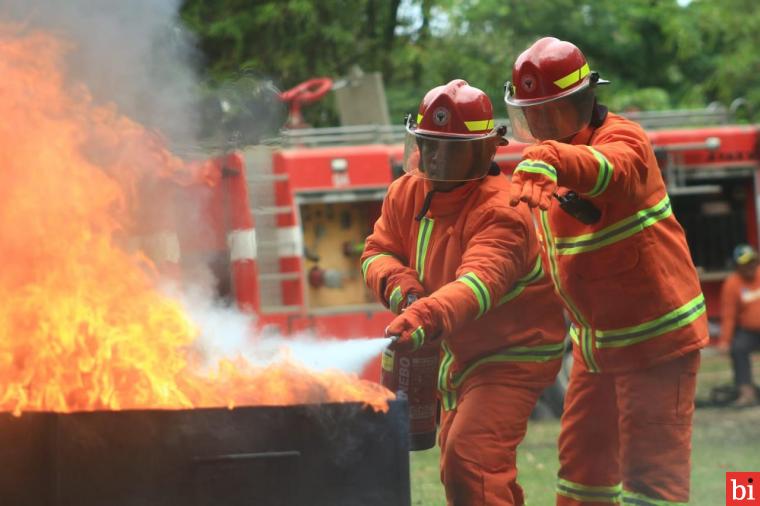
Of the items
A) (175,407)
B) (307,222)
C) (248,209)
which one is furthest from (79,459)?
(307,222)

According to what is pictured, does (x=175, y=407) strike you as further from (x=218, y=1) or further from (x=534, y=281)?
(x=218, y=1)

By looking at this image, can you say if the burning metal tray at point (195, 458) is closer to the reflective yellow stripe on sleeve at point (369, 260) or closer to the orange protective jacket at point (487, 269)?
the orange protective jacket at point (487, 269)

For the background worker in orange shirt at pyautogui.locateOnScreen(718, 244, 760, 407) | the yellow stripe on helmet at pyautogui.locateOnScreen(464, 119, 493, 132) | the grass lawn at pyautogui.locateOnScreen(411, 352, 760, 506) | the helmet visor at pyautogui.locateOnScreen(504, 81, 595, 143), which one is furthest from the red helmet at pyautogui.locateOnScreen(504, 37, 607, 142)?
the background worker in orange shirt at pyautogui.locateOnScreen(718, 244, 760, 407)

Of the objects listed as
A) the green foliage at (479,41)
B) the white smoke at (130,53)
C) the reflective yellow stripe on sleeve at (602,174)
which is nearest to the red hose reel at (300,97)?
the green foliage at (479,41)

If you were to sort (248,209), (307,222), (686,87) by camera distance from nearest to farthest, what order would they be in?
(248,209) → (307,222) → (686,87)

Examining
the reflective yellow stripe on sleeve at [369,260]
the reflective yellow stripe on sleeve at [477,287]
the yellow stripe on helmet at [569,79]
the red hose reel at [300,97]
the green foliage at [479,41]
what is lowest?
the reflective yellow stripe on sleeve at [477,287]

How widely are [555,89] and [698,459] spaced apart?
4.25 m

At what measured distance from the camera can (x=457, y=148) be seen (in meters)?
4.74

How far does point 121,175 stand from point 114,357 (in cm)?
121

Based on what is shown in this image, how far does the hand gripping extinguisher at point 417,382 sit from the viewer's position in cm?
461

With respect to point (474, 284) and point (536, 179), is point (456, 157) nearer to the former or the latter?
point (474, 284)

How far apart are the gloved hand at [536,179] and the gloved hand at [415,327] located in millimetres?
571

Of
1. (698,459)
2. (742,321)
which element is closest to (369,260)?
(698,459)

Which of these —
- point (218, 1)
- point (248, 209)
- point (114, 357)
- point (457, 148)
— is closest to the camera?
point (114, 357)
